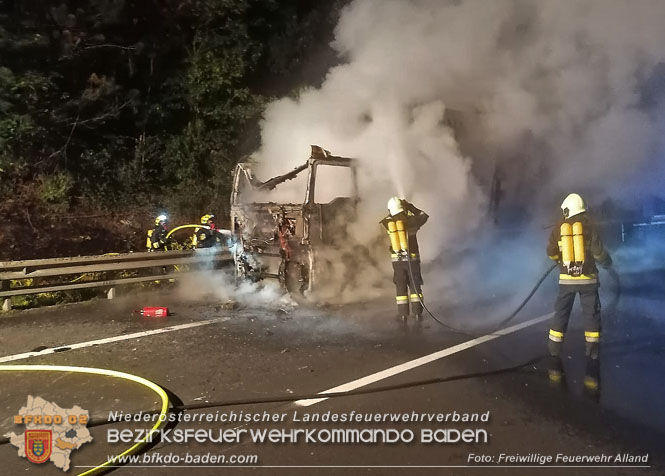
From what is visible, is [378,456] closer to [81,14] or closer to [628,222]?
[628,222]

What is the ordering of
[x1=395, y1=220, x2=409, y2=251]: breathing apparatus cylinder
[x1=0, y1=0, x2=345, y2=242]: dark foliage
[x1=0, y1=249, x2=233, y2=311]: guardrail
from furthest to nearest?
[x1=0, y1=0, x2=345, y2=242]: dark foliage → [x1=0, y1=249, x2=233, y2=311]: guardrail → [x1=395, y1=220, x2=409, y2=251]: breathing apparatus cylinder

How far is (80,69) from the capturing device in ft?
47.3

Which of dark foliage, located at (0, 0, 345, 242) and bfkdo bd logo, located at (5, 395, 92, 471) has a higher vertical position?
dark foliage, located at (0, 0, 345, 242)

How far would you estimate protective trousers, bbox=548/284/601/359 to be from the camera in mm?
5285

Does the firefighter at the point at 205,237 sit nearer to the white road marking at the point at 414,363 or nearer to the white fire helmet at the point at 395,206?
the white fire helmet at the point at 395,206

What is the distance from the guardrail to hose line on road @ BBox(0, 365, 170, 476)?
3.31 meters

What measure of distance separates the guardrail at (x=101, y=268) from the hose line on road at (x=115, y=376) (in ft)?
10.9

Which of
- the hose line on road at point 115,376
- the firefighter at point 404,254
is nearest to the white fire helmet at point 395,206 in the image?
the firefighter at point 404,254

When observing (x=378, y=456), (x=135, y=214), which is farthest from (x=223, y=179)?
(x=378, y=456)

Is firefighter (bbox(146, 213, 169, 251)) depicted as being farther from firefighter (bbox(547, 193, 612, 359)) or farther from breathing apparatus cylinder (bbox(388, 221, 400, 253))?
firefighter (bbox(547, 193, 612, 359))

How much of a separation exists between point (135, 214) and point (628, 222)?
465 inches

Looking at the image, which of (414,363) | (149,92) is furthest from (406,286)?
(149,92)

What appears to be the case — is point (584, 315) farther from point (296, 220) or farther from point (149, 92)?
point (149, 92)

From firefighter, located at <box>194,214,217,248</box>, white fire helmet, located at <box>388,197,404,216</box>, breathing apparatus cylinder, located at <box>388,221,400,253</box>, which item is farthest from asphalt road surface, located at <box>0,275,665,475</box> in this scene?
firefighter, located at <box>194,214,217,248</box>
